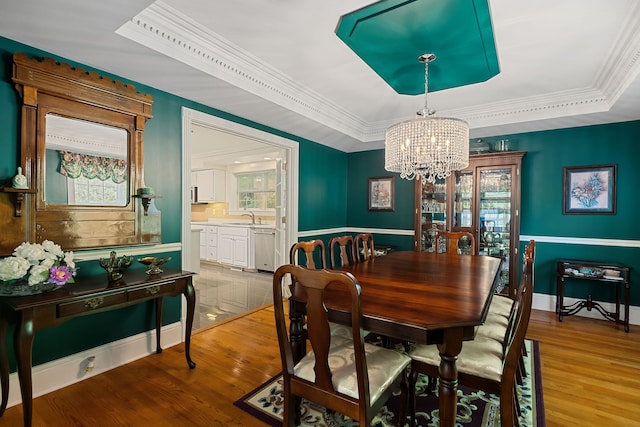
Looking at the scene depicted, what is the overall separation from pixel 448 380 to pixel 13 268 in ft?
7.45

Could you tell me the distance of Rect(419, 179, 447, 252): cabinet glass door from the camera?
455 centimetres

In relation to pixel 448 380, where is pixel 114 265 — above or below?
above

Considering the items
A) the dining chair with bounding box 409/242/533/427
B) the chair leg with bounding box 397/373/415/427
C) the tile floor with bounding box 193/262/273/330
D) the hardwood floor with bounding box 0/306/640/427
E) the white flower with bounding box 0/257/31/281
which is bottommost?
the hardwood floor with bounding box 0/306/640/427

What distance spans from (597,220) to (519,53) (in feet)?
8.06

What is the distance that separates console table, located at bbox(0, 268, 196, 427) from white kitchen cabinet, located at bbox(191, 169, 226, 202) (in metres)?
4.81

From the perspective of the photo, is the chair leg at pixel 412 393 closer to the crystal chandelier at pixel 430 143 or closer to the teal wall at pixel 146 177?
the crystal chandelier at pixel 430 143

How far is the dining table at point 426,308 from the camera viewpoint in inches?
52.7

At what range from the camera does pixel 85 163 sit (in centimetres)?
231

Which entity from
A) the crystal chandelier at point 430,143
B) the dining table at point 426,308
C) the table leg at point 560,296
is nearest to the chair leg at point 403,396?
the dining table at point 426,308

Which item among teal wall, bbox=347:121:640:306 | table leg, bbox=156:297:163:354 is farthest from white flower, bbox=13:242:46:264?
teal wall, bbox=347:121:640:306

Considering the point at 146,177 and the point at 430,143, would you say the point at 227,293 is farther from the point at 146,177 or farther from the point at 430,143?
the point at 430,143

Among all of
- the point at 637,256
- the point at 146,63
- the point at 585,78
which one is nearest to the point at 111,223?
the point at 146,63

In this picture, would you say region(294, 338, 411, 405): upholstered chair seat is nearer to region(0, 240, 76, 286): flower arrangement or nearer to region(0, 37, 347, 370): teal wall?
region(0, 240, 76, 286): flower arrangement

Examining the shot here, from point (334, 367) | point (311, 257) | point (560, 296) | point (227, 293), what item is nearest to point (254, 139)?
point (311, 257)
